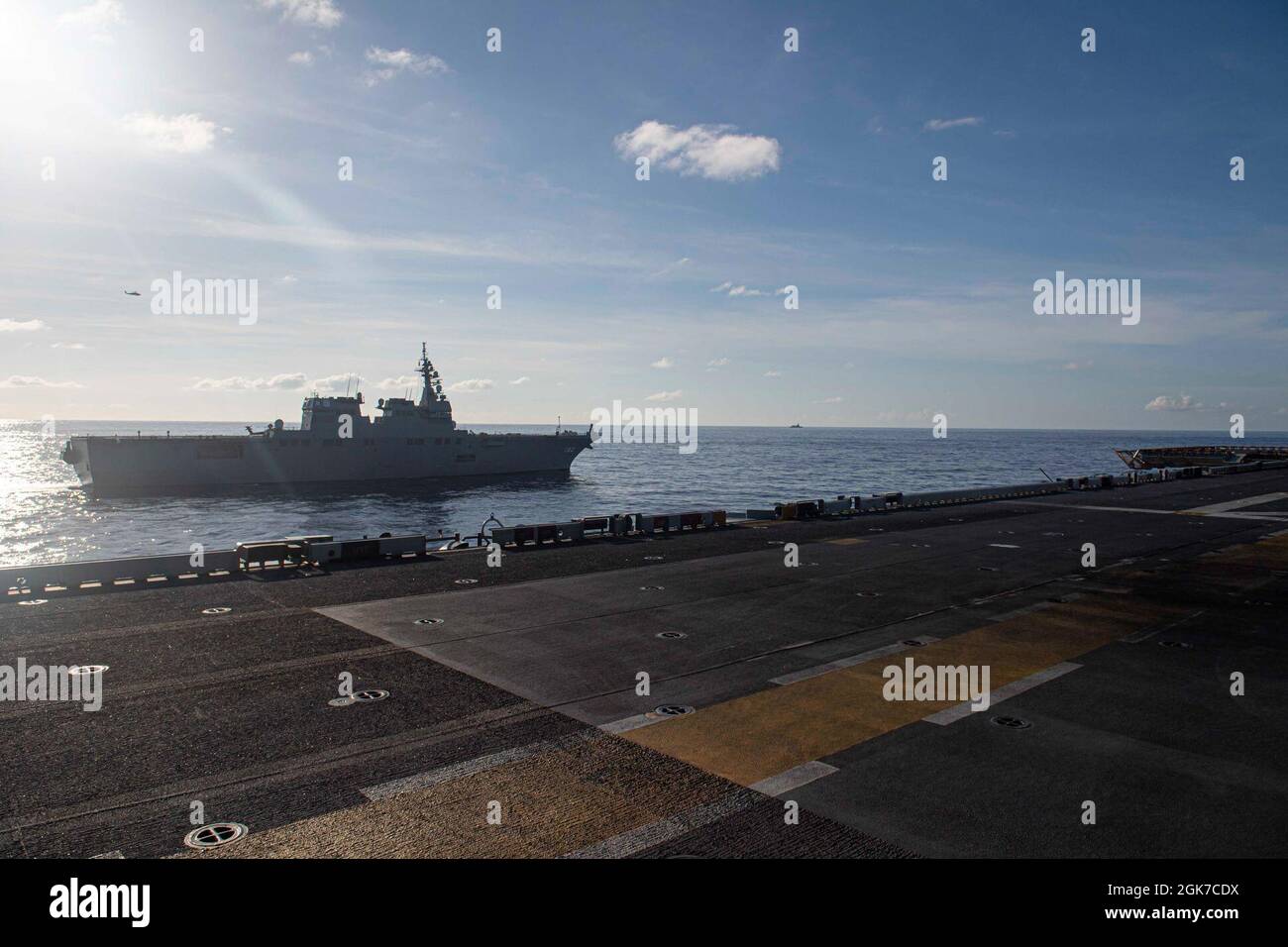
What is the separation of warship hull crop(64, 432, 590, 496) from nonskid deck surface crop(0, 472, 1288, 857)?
229 ft

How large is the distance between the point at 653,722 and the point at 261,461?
276 ft

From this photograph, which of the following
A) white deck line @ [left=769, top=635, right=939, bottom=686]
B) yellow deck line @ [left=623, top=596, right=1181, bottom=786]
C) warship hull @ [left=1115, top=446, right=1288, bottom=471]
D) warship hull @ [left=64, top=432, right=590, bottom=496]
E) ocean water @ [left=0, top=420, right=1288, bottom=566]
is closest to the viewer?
yellow deck line @ [left=623, top=596, right=1181, bottom=786]

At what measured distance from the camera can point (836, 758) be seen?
386 inches

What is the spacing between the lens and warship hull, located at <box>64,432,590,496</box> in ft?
258

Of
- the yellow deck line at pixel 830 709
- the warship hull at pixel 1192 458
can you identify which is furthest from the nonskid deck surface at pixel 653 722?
the warship hull at pixel 1192 458

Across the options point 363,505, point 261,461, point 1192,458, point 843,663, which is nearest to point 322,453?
point 261,461

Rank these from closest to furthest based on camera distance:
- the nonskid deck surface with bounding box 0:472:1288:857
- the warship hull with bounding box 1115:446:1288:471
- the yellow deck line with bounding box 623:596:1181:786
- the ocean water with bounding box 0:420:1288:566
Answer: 1. the nonskid deck surface with bounding box 0:472:1288:857
2. the yellow deck line with bounding box 623:596:1181:786
3. the ocean water with bounding box 0:420:1288:566
4. the warship hull with bounding box 1115:446:1288:471

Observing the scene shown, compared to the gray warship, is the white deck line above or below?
below

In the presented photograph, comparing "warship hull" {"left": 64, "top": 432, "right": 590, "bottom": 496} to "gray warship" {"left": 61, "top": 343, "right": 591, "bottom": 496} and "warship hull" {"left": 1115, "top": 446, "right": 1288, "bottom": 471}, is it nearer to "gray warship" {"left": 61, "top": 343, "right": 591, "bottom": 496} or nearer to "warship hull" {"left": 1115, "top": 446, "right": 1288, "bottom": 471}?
"gray warship" {"left": 61, "top": 343, "right": 591, "bottom": 496}

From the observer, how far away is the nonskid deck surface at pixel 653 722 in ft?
26.2

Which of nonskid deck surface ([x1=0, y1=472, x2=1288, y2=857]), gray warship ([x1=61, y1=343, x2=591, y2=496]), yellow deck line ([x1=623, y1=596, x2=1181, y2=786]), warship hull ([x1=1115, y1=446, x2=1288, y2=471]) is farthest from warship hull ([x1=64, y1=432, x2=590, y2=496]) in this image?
warship hull ([x1=1115, y1=446, x2=1288, y2=471])

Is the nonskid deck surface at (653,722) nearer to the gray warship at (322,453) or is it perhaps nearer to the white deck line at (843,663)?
the white deck line at (843,663)
